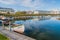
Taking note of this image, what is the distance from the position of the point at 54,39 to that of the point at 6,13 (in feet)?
39.3

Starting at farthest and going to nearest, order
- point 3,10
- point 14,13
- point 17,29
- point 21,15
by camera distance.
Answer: point 21,15 < point 14,13 < point 3,10 < point 17,29

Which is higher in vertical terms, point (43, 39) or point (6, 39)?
point (6, 39)

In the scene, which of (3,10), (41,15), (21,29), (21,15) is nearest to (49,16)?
(41,15)

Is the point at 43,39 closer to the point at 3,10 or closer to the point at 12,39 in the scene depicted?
the point at 12,39

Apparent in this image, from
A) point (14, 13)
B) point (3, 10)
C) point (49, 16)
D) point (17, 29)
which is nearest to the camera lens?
point (17, 29)

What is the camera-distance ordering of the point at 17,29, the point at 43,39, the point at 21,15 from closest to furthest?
the point at 43,39 < the point at 17,29 < the point at 21,15

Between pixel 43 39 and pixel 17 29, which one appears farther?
pixel 17 29

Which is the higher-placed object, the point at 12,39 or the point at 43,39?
the point at 12,39

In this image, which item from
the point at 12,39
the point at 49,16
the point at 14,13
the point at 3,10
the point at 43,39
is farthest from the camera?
the point at 49,16

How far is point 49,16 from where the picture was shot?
21859 mm

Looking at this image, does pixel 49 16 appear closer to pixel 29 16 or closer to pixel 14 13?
pixel 29 16

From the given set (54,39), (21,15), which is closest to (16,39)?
(54,39)

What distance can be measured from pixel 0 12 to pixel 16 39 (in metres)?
13.5

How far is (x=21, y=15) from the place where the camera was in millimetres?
20281
